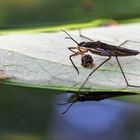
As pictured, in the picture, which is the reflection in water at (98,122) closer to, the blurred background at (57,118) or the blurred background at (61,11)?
the blurred background at (57,118)

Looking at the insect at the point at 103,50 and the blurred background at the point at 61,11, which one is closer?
the insect at the point at 103,50

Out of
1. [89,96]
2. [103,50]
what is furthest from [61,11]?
[89,96]

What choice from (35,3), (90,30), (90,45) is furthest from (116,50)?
(35,3)

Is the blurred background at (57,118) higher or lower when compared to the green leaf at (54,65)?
lower

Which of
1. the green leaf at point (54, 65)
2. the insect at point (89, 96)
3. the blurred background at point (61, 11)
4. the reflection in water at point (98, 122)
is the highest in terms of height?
the blurred background at point (61, 11)

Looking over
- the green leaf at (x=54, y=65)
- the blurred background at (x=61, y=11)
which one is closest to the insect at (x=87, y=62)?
the green leaf at (x=54, y=65)

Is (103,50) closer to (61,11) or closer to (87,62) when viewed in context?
(87,62)

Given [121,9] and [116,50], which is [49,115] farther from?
[121,9]
